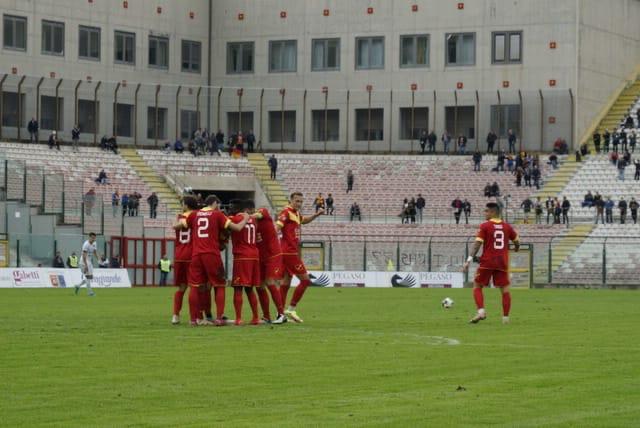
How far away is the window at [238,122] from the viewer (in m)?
94.8

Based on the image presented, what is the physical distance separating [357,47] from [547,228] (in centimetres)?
2152

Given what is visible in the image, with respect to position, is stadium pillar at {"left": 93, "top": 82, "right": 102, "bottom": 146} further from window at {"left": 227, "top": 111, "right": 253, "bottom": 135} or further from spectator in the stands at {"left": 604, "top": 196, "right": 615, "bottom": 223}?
spectator in the stands at {"left": 604, "top": 196, "right": 615, "bottom": 223}

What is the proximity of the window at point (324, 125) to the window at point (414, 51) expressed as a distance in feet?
16.9

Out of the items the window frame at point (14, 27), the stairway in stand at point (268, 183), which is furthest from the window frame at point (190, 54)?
the window frame at point (14, 27)

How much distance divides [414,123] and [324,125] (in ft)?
17.8

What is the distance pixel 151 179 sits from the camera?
8269cm

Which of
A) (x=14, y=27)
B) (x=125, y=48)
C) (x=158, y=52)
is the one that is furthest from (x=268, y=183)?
(x=14, y=27)

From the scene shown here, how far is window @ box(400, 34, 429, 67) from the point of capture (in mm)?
92188

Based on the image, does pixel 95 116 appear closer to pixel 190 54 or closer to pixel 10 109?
pixel 10 109

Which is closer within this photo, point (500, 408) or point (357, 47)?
point (500, 408)

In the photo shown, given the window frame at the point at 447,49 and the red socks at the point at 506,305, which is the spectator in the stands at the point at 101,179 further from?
the red socks at the point at 506,305

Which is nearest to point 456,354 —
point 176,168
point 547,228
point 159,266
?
point 159,266

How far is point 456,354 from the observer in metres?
22.6

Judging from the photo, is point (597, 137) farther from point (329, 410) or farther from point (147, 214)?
point (329, 410)
